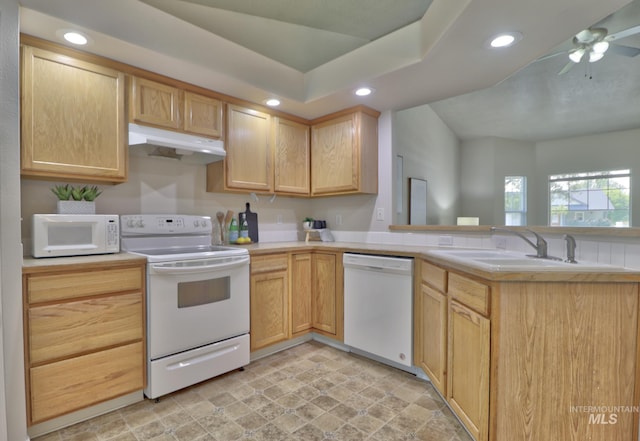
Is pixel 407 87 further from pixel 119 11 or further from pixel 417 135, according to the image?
pixel 417 135

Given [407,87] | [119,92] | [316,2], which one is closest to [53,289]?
[119,92]

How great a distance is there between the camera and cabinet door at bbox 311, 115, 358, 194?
9.71 ft

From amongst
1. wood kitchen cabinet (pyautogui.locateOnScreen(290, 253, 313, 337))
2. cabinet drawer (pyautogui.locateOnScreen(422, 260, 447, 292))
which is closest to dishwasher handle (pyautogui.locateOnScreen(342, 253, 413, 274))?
cabinet drawer (pyautogui.locateOnScreen(422, 260, 447, 292))

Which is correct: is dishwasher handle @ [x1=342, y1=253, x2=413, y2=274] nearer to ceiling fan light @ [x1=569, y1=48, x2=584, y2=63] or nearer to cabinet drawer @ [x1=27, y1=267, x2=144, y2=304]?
cabinet drawer @ [x1=27, y1=267, x2=144, y2=304]

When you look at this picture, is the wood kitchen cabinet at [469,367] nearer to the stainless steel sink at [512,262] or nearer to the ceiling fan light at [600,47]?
the stainless steel sink at [512,262]

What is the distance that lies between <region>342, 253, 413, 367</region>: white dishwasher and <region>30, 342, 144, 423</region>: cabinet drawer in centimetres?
153

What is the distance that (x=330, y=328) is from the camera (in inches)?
107

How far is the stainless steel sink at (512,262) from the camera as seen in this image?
1.33 meters

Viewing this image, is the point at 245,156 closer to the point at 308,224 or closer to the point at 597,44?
the point at 308,224

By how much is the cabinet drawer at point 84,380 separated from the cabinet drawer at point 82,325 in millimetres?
58

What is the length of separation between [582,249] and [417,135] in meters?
3.48

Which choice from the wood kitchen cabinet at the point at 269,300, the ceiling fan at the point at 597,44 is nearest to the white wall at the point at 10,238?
the wood kitchen cabinet at the point at 269,300

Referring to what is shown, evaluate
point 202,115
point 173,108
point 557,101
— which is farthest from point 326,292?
point 557,101

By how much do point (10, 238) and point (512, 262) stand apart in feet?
8.73
